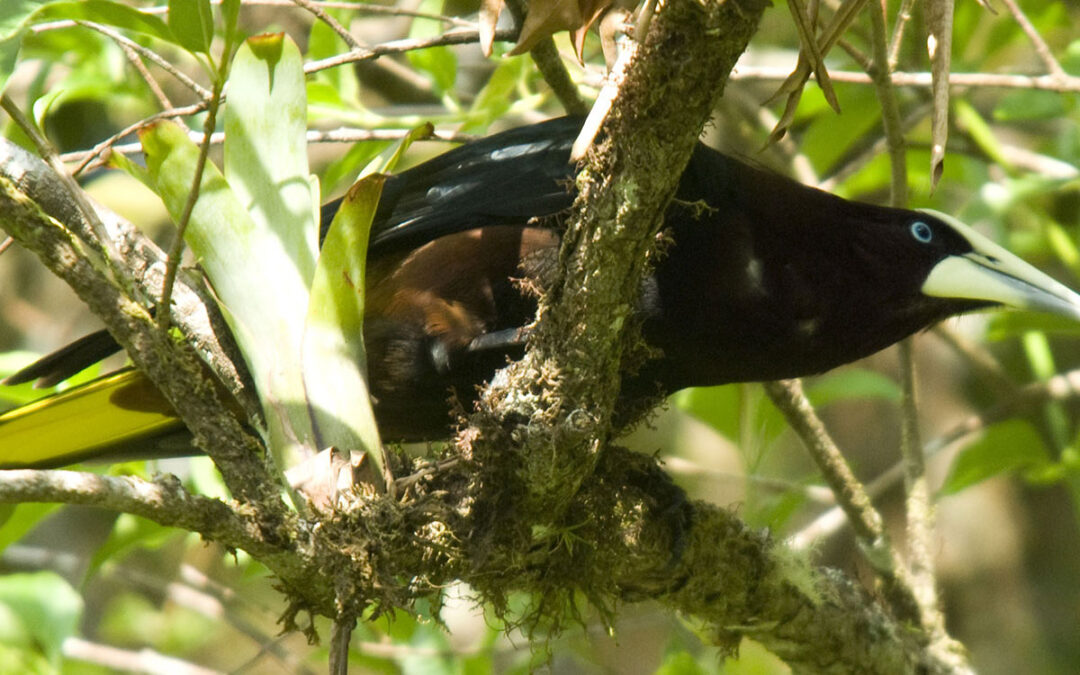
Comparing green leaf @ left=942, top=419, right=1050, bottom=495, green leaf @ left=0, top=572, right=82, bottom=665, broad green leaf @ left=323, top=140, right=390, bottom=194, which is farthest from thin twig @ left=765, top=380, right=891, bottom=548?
green leaf @ left=0, top=572, right=82, bottom=665

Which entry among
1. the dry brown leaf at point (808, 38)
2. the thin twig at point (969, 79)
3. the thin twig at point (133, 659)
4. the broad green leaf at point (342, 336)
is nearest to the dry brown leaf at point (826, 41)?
the dry brown leaf at point (808, 38)

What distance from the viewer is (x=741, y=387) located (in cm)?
301

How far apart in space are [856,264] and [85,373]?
1838 millimetres

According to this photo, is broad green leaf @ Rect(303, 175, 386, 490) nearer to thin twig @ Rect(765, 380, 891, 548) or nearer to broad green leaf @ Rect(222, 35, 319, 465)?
broad green leaf @ Rect(222, 35, 319, 465)

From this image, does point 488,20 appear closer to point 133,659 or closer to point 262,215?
point 262,215

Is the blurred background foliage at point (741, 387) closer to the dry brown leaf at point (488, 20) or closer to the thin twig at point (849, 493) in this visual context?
the thin twig at point (849, 493)

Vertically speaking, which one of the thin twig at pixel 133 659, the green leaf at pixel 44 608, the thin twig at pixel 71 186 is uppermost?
the thin twig at pixel 71 186

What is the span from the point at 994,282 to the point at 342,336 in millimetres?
1497

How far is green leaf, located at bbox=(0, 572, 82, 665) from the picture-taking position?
8.22 ft

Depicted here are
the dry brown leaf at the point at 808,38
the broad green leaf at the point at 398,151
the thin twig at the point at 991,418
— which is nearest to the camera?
the dry brown leaf at the point at 808,38

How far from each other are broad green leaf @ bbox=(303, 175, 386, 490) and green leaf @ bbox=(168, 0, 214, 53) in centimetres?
36

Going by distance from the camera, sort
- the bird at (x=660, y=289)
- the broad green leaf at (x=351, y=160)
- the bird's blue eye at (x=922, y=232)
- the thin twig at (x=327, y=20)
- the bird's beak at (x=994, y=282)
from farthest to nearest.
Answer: the broad green leaf at (x=351, y=160) < the bird's blue eye at (x=922, y=232) < the bird's beak at (x=994, y=282) < the bird at (x=660, y=289) < the thin twig at (x=327, y=20)

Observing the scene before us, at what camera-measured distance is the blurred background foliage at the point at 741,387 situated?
285cm

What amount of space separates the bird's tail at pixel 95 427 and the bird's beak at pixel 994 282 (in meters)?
1.83
